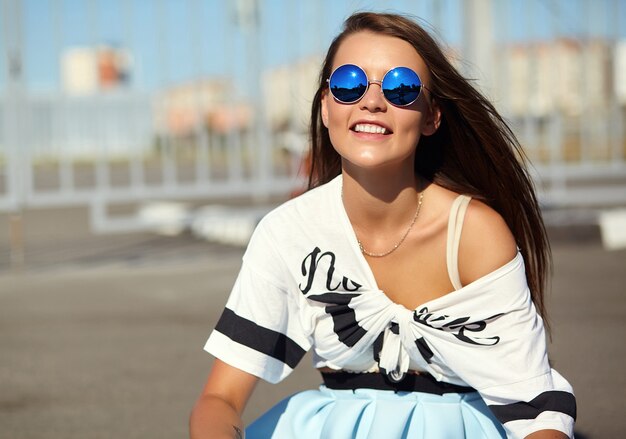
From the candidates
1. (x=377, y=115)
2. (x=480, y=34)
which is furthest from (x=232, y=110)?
(x=377, y=115)

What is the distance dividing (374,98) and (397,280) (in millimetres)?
404

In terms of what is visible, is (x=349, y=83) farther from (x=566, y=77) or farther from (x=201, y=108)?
(x=566, y=77)

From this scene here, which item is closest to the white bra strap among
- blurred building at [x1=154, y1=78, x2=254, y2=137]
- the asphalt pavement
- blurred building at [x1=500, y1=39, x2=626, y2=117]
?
the asphalt pavement

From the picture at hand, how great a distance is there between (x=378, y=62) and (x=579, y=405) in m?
1.89

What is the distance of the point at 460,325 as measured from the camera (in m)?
2.04

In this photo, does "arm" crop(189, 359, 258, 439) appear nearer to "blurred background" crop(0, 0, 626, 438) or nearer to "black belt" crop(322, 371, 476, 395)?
"black belt" crop(322, 371, 476, 395)

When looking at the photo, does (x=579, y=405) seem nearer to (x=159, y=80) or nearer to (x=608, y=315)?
(x=608, y=315)

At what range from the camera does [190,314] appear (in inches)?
212

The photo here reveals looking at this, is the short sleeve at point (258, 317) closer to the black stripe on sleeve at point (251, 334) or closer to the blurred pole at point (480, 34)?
the black stripe on sleeve at point (251, 334)

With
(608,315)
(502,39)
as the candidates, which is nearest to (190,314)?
(608,315)

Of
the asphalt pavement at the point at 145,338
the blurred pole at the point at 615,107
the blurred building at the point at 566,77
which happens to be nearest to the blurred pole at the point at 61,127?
the asphalt pavement at the point at 145,338

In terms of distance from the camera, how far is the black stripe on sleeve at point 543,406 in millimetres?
1958

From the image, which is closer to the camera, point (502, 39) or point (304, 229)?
point (304, 229)

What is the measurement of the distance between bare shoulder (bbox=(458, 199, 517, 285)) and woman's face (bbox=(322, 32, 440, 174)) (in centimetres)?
20
